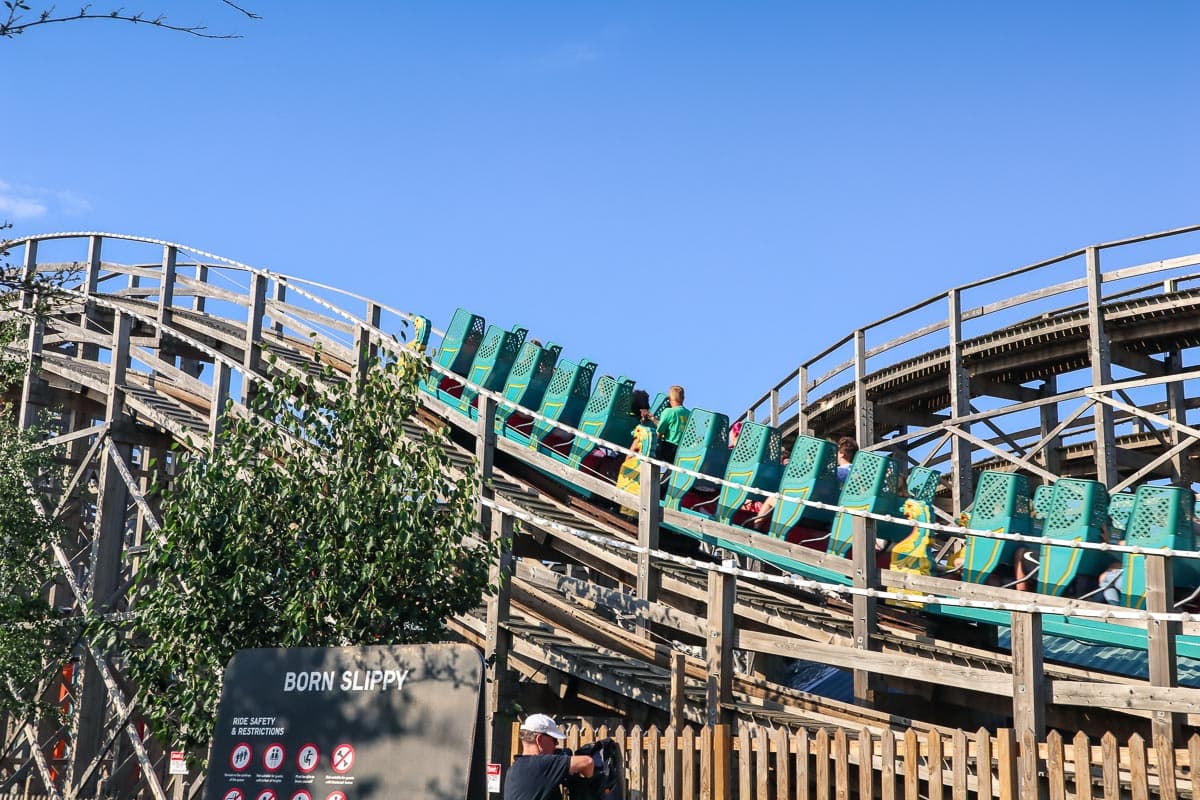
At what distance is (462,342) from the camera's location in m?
16.2

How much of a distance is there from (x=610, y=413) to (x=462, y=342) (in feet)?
7.41

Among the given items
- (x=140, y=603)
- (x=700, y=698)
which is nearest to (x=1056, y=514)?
(x=700, y=698)

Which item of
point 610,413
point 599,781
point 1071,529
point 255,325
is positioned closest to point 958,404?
point 610,413

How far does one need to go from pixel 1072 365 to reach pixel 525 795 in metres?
14.1

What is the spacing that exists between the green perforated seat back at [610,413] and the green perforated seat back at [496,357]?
4.21 ft

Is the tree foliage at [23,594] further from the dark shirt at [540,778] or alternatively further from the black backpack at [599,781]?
the black backpack at [599,781]

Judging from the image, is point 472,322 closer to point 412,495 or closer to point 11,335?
point 11,335

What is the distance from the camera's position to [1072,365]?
18.5m

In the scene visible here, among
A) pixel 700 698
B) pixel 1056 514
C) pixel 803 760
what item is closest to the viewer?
pixel 803 760

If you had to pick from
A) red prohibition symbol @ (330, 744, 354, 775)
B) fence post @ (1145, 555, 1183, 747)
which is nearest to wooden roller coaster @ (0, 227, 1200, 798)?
fence post @ (1145, 555, 1183, 747)

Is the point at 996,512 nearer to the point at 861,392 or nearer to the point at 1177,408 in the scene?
the point at 1177,408

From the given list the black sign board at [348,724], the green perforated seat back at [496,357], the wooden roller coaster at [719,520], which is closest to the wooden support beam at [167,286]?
the wooden roller coaster at [719,520]

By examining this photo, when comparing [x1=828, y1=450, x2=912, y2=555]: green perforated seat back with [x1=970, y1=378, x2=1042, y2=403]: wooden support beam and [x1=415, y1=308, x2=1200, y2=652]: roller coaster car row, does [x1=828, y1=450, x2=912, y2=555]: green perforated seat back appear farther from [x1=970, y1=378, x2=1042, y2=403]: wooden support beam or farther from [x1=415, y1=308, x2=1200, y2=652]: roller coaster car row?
[x1=970, y1=378, x2=1042, y2=403]: wooden support beam

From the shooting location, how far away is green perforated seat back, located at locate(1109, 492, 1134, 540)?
10797 mm
